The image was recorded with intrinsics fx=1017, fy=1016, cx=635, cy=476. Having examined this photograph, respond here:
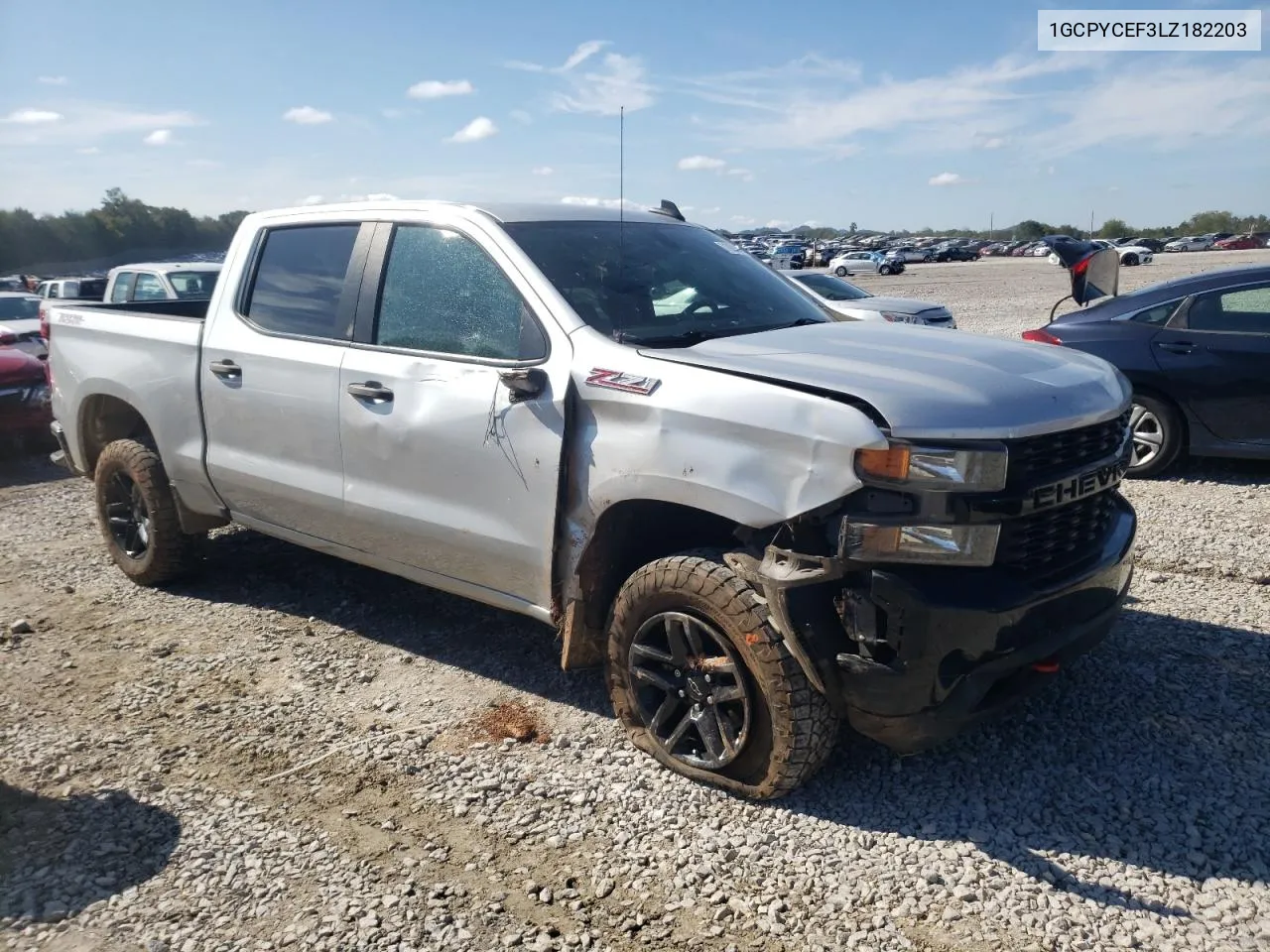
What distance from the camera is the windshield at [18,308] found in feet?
41.7

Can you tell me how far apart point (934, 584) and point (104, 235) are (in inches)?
2976

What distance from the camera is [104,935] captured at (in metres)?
2.85

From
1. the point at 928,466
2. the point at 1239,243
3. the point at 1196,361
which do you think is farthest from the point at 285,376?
the point at 1239,243

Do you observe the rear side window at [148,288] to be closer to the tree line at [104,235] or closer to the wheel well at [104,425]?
the wheel well at [104,425]

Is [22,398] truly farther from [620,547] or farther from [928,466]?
[928,466]

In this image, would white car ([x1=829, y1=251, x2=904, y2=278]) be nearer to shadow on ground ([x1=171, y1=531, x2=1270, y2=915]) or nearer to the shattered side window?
shadow on ground ([x1=171, y1=531, x2=1270, y2=915])

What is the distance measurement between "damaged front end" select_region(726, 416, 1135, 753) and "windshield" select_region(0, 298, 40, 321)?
1259 cm

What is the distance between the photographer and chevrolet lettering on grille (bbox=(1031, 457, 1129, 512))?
119 inches

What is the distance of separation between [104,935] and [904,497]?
2568 mm

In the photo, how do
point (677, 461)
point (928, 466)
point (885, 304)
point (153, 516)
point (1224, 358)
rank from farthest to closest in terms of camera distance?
1. point (885, 304)
2. point (1224, 358)
3. point (153, 516)
4. point (677, 461)
5. point (928, 466)

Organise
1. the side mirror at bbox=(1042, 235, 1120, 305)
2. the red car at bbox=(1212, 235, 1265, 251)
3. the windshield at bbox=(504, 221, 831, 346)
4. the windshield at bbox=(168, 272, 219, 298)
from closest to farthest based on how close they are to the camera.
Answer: the windshield at bbox=(504, 221, 831, 346) < the side mirror at bbox=(1042, 235, 1120, 305) < the windshield at bbox=(168, 272, 219, 298) < the red car at bbox=(1212, 235, 1265, 251)

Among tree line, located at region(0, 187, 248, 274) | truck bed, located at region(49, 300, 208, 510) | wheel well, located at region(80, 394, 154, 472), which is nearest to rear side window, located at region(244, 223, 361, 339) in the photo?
truck bed, located at region(49, 300, 208, 510)

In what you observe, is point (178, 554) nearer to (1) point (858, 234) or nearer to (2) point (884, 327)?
(2) point (884, 327)

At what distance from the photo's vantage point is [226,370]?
4809 millimetres
